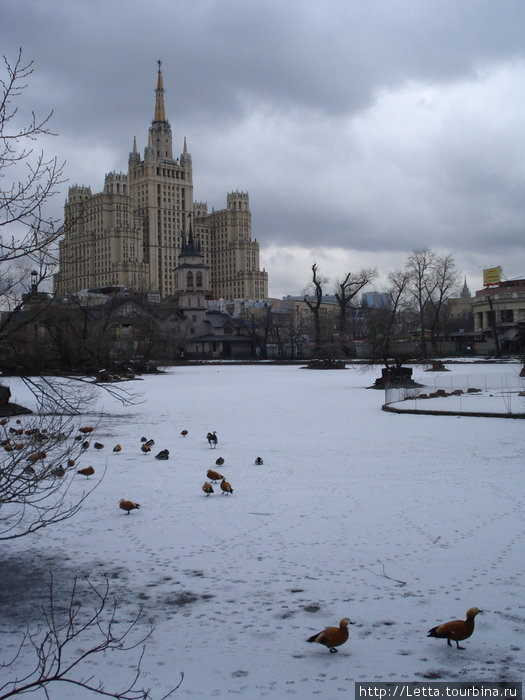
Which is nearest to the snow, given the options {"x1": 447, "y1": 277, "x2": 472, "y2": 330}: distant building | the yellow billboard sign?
the yellow billboard sign

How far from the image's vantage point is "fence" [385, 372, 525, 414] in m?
26.0

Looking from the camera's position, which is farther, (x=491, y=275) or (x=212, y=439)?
(x=491, y=275)

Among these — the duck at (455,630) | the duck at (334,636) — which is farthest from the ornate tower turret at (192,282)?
the duck at (455,630)

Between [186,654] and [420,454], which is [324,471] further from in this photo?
[186,654]

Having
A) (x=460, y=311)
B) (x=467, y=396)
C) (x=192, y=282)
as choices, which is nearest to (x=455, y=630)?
(x=467, y=396)

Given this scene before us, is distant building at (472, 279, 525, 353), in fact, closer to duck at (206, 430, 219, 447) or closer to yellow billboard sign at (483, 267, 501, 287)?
yellow billboard sign at (483, 267, 501, 287)

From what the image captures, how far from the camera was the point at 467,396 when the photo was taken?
31.3 metres

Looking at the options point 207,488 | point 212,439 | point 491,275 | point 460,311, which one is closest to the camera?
point 207,488

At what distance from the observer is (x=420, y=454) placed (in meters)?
16.4

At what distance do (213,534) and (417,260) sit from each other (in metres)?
81.2

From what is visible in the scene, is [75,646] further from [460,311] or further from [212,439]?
[460,311]

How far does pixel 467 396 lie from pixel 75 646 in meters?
27.4

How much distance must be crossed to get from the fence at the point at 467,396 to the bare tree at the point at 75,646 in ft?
64.6

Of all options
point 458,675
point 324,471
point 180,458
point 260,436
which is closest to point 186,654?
point 458,675
